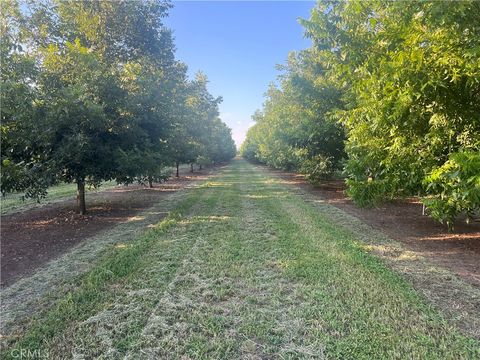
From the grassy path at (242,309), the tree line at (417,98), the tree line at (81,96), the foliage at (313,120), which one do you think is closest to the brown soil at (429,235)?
the tree line at (417,98)

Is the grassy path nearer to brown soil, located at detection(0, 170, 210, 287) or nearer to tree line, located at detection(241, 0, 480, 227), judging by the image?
brown soil, located at detection(0, 170, 210, 287)

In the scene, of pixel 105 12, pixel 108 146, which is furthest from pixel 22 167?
pixel 105 12

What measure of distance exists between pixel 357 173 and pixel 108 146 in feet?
20.8

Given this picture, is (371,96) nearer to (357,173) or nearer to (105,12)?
(357,173)

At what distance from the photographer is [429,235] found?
7.11m

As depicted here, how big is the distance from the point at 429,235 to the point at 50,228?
9.28m

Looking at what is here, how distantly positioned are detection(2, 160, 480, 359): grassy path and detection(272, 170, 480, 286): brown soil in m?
1.29

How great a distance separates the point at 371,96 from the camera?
532cm

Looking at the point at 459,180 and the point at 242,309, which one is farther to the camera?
the point at 242,309

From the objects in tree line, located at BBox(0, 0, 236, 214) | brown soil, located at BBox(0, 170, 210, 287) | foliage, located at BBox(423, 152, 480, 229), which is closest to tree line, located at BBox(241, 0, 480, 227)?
foliage, located at BBox(423, 152, 480, 229)

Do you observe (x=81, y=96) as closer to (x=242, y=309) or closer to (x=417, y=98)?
(x=242, y=309)

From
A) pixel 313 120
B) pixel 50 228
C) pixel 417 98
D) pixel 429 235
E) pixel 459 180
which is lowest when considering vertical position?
pixel 429 235

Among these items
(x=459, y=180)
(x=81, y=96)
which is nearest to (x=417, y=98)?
(x=459, y=180)

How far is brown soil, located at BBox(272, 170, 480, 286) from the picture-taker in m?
5.29
